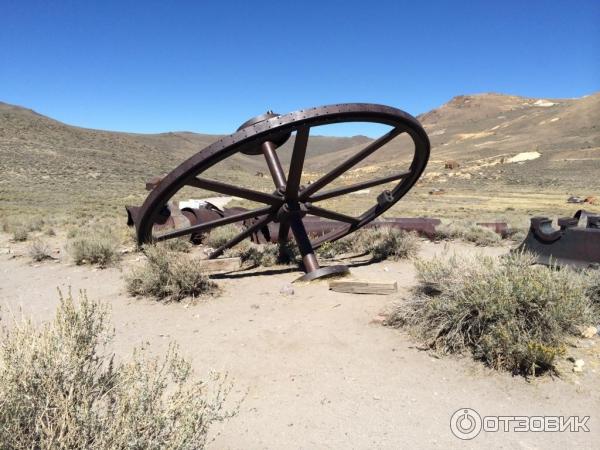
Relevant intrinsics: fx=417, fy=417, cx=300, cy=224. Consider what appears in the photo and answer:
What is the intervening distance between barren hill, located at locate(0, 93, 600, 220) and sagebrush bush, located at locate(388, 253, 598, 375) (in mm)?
19580

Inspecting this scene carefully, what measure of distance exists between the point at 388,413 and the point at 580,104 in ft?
323

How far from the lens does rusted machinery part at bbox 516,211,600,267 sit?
5488mm

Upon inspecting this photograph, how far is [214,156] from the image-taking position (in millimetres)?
4961

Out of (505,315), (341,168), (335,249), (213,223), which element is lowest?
(335,249)

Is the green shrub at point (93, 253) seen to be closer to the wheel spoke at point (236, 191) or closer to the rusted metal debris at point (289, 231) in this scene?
the rusted metal debris at point (289, 231)

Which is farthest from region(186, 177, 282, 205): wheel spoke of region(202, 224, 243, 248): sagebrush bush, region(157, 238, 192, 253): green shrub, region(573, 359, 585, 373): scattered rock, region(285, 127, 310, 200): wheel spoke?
region(573, 359, 585, 373): scattered rock

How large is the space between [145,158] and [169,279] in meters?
57.1

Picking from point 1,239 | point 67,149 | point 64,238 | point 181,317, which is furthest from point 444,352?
point 67,149

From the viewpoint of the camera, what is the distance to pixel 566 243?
5793 millimetres

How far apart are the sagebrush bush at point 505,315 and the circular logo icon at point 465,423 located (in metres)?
0.68

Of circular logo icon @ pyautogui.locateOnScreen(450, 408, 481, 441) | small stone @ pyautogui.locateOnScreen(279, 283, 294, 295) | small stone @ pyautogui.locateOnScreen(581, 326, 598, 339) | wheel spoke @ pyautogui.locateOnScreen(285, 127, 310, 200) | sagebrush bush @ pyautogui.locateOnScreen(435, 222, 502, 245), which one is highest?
wheel spoke @ pyautogui.locateOnScreen(285, 127, 310, 200)

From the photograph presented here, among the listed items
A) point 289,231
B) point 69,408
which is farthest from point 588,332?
point 289,231

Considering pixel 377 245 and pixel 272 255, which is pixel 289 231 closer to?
pixel 272 255

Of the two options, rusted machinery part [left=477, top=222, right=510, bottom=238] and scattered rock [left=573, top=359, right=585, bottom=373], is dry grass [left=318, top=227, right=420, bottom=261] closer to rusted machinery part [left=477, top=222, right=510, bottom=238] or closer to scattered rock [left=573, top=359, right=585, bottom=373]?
rusted machinery part [left=477, top=222, right=510, bottom=238]
